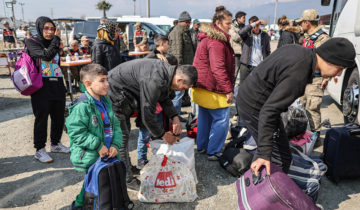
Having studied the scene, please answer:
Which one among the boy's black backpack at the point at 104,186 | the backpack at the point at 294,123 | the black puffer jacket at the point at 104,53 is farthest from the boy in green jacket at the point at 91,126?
the backpack at the point at 294,123

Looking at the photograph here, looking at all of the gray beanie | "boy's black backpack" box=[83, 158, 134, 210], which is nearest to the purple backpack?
"boy's black backpack" box=[83, 158, 134, 210]

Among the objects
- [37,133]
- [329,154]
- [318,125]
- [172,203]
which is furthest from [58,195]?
[318,125]

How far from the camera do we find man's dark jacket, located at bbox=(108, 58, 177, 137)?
7.41 feet

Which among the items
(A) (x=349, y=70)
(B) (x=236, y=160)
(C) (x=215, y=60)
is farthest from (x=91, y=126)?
(A) (x=349, y=70)

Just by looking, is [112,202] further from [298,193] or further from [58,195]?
[298,193]

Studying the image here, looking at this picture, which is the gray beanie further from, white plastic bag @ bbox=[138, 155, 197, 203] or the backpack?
white plastic bag @ bbox=[138, 155, 197, 203]

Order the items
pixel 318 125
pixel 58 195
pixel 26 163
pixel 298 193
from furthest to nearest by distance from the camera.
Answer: pixel 318 125 → pixel 26 163 → pixel 58 195 → pixel 298 193

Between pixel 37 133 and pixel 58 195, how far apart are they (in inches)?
40.1

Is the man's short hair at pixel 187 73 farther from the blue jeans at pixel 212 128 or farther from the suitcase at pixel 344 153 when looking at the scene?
the suitcase at pixel 344 153

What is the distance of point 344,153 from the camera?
2857mm

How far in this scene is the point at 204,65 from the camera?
3158 millimetres

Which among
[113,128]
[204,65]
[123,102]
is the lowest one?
[113,128]

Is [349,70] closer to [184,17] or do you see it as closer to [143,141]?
[184,17]

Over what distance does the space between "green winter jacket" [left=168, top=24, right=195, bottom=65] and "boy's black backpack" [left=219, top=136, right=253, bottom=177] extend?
8.25 ft
